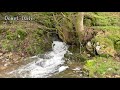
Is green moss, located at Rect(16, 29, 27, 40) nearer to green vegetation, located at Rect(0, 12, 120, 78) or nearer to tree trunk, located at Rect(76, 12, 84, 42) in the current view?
green vegetation, located at Rect(0, 12, 120, 78)

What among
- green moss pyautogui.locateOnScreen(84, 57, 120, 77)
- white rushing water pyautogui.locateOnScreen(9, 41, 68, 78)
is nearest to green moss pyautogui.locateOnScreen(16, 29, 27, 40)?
white rushing water pyautogui.locateOnScreen(9, 41, 68, 78)

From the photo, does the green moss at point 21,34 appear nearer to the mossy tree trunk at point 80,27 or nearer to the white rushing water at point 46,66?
the white rushing water at point 46,66

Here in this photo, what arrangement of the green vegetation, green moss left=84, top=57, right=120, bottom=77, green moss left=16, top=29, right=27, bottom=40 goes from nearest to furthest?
1. green moss left=84, top=57, right=120, bottom=77
2. the green vegetation
3. green moss left=16, top=29, right=27, bottom=40

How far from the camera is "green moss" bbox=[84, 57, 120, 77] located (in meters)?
5.19

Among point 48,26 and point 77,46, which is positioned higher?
point 48,26

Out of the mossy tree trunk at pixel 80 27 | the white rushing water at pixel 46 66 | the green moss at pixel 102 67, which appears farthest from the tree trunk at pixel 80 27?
the green moss at pixel 102 67

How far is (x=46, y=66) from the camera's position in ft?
18.0

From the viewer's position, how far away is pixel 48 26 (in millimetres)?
6148

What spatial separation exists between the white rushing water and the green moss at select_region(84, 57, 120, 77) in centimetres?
46
